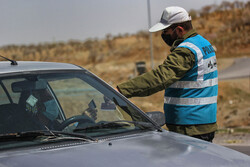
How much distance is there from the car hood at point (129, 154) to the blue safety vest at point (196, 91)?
0.90 meters

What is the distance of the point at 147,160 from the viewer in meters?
3.19

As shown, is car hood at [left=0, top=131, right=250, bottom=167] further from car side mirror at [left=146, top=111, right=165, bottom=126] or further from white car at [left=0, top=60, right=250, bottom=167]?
car side mirror at [left=146, top=111, right=165, bottom=126]

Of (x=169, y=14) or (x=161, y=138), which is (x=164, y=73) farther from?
(x=161, y=138)

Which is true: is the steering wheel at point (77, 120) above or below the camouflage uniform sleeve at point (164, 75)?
below

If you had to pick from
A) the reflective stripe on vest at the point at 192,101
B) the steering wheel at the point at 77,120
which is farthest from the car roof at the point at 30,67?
the reflective stripe on vest at the point at 192,101

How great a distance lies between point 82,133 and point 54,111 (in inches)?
29.7

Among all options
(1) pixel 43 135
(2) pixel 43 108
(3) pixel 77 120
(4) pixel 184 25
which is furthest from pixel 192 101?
(1) pixel 43 135

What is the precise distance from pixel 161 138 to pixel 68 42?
6775cm

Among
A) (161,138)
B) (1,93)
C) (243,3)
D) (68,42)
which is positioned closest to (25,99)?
(1,93)

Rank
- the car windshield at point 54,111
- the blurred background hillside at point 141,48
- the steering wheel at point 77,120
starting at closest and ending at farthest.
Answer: the car windshield at point 54,111
the steering wheel at point 77,120
the blurred background hillside at point 141,48

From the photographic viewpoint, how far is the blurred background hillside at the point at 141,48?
129 ft

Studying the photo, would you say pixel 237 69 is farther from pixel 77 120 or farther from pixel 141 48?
pixel 77 120

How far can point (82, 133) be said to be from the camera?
3.64 metres

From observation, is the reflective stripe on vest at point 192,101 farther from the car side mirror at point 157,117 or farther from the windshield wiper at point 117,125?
the windshield wiper at point 117,125
